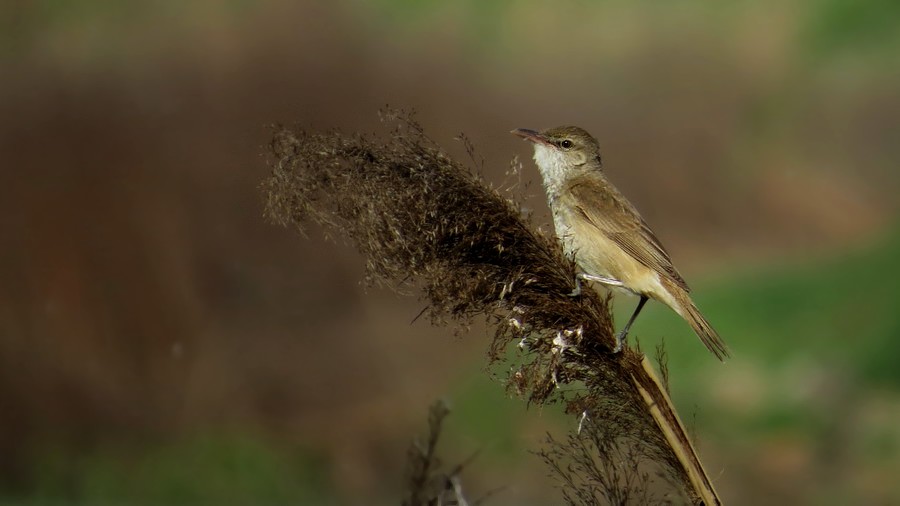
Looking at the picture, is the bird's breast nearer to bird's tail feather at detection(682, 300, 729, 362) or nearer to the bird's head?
bird's tail feather at detection(682, 300, 729, 362)

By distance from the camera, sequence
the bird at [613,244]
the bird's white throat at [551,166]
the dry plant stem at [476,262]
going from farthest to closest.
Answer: the bird's white throat at [551,166] < the bird at [613,244] < the dry plant stem at [476,262]

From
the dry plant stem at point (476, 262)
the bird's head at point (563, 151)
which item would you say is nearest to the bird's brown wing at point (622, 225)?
the bird's head at point (563, 151)

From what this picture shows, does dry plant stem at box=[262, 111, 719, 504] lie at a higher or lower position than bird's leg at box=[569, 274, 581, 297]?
lower

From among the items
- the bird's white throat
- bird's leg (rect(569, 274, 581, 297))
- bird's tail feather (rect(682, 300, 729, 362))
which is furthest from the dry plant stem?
the bird's white throat

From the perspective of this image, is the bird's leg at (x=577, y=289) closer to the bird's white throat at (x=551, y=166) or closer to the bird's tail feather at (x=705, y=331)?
the bird's tail feather at (x=705, y=331)

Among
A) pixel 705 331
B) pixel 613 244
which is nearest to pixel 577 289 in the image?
pixel 705 331

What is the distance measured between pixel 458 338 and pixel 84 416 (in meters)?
4.48

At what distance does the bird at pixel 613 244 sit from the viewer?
343 cm

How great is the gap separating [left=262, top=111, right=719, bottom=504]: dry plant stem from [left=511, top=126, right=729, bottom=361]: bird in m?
0.90

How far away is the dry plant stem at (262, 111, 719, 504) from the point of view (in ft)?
7.58

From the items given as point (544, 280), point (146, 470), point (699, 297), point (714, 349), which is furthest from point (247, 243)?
point (544, 280)

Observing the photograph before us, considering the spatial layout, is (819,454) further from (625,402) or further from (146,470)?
(625,402)

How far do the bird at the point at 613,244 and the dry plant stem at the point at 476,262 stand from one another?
2.94ft

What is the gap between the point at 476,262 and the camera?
7.95 feet
